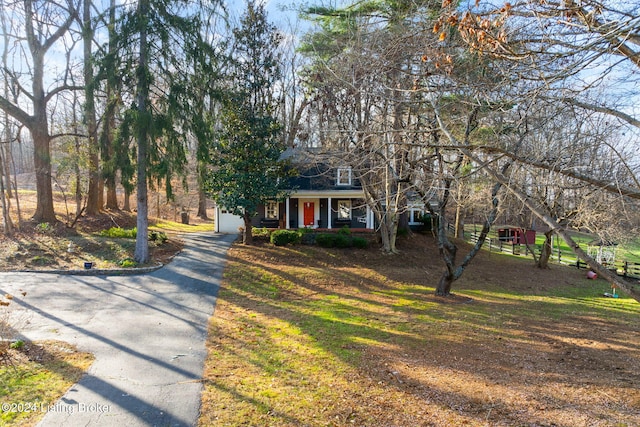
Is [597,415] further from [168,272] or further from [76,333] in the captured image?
[168,272]

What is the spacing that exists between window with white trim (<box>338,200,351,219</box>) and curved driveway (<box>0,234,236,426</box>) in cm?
1035

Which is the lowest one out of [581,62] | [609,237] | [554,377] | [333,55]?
[554,377]

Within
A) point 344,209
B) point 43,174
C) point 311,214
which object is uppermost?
point 43,174

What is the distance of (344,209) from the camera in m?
21.7

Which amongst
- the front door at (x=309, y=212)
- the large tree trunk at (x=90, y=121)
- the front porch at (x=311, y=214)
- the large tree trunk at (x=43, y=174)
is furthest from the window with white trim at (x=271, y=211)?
the large tree trunk at (x=43, y=174)

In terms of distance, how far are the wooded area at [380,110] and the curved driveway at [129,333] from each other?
277 cm

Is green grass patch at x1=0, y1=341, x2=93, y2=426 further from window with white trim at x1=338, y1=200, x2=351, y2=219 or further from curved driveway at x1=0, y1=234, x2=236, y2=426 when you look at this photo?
window with white trim at x1=338, y1=200, x2=351, y2=219

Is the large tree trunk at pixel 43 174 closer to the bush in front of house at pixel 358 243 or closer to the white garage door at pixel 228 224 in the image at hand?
the white garage door at pixel 228 224

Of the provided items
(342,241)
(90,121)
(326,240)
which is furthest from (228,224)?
(90,121)

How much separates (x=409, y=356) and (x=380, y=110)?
23.8ft

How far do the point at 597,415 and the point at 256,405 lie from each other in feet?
11.9

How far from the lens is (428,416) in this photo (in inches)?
153

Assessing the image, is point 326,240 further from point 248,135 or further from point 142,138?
point 142,138

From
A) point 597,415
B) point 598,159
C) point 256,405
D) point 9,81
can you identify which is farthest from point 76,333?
point 9,81
